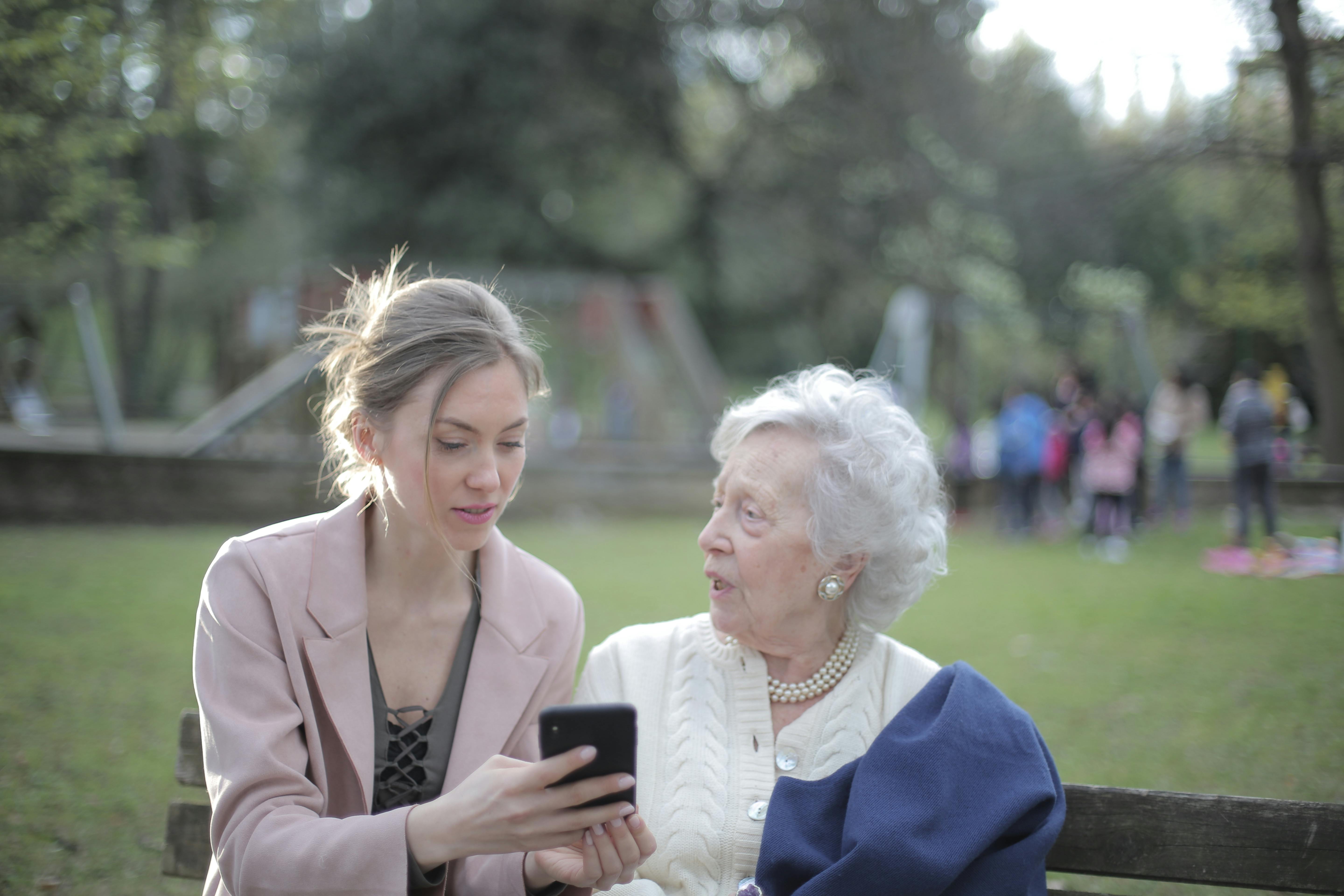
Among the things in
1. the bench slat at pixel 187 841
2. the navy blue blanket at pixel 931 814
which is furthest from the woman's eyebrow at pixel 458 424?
the bench slat at pixel 187 841

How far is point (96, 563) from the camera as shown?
746cm

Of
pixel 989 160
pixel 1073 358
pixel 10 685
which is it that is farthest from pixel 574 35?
pixel 10 685

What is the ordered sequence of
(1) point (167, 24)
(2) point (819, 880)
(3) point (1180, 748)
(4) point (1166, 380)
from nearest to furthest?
(2) point (819, 880), (3) point (1180, 748), (1) point (167, 24), (4) point (1166, 380)

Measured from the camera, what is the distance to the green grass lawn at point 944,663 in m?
3.76

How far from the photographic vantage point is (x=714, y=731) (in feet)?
8.50

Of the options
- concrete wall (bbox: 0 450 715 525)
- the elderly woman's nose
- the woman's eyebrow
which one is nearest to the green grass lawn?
concrete wall (bbox: 0 450 715 525)

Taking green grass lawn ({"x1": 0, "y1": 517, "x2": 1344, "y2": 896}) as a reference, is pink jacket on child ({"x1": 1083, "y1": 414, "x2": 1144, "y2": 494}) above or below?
above

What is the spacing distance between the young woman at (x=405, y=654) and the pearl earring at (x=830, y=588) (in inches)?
26.7

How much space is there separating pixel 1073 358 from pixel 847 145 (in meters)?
9.54

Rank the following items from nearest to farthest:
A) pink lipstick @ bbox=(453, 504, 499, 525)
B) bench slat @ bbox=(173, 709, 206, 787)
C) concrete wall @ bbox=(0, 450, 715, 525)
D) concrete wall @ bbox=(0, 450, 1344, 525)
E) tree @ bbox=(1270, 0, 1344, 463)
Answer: pink lipstick @ bbox=(453, 504, 499, 525) → bench slat @ bbox=(173, 709, 206, 787) → tree @ bbox=(1270, 0, 1344, 463) → concrete wall @ bbox=(0, 450, 1344, 525) → concrete wall @ bbox=(0, 450, 715, 525)

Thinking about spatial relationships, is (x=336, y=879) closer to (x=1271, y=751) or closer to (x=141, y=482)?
(x=1271, y=751)

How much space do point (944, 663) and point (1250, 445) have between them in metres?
5.16

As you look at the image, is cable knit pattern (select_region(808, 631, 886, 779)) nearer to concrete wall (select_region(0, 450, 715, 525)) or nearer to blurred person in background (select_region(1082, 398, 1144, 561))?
concrete wall (select_region(0, 450, 715, 525))

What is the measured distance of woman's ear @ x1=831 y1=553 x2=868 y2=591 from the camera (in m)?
2.69
